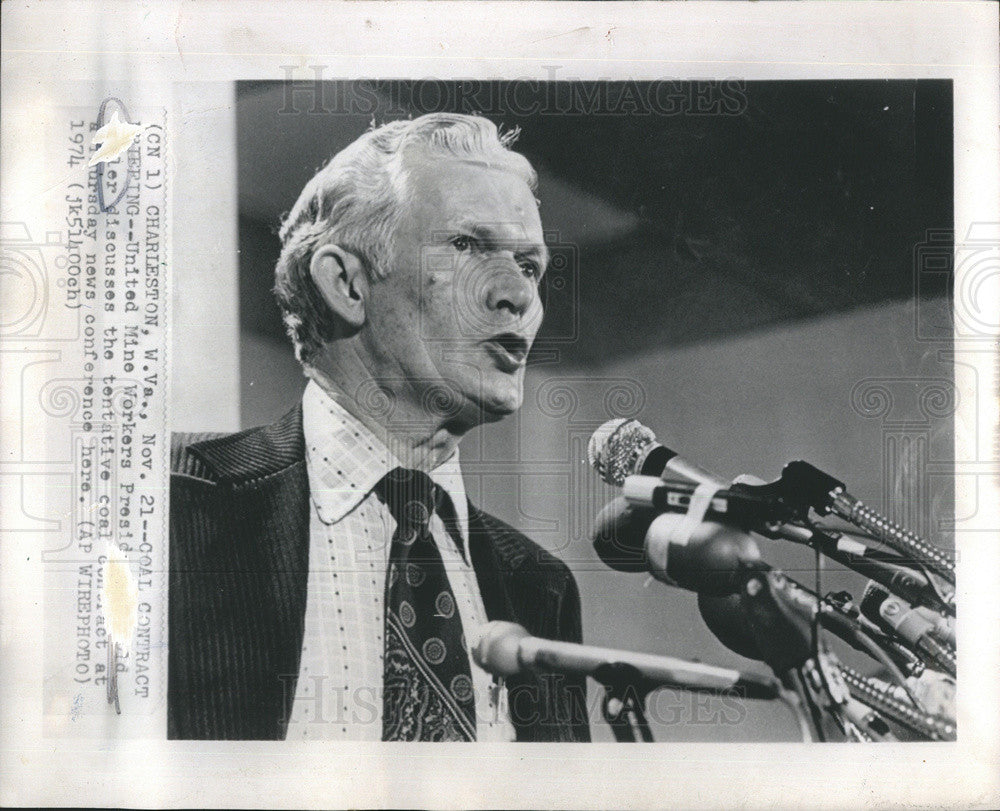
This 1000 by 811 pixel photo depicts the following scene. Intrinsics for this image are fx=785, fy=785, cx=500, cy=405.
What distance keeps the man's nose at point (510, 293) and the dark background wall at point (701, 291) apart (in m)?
0.05

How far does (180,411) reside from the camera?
5.26 ft

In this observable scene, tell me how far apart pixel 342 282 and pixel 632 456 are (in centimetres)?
69

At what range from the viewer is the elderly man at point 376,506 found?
158 centimetres

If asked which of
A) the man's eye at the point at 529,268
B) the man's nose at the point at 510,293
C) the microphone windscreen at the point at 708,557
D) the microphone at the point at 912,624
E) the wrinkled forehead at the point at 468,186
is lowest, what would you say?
the microphone at the point at 912,624

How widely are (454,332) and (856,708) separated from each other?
112 centimetres

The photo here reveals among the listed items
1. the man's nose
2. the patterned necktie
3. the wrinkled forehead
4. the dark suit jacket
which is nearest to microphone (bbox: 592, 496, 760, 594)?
the dark suit jacket

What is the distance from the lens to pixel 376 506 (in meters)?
1.59

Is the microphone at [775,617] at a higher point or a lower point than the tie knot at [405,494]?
lower

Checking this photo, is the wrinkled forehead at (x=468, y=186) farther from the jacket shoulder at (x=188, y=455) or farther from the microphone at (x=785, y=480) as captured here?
the jacket shoulder at (x=188, y=455)

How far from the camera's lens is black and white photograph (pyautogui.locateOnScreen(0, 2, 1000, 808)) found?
1.58m

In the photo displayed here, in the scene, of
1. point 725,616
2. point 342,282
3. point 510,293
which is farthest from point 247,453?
point 725,616

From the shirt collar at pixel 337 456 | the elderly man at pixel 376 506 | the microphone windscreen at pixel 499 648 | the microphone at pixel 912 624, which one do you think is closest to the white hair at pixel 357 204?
the elderly man at pixel 376 506

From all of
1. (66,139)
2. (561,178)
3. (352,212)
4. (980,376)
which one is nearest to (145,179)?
(66,139)

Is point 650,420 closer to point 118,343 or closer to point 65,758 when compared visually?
point 118,343
